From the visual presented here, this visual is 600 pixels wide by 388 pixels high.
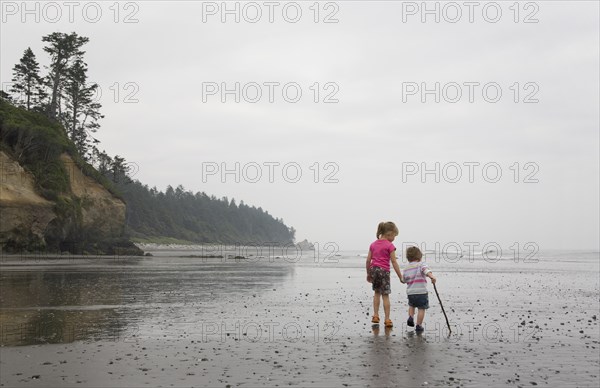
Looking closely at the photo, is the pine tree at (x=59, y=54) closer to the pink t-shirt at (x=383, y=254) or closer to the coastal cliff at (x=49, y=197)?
the coastal cliff at (x=49, y=197)

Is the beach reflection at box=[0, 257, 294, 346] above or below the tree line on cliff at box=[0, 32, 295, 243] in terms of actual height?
below

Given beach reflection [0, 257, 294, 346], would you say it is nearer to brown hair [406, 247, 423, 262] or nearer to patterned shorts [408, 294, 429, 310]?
patterned shorts [408, 294, 429, 310]

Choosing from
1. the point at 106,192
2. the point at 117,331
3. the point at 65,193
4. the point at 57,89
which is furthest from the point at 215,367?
the point at 57,89

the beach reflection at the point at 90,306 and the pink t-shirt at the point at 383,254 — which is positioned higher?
the pink t-shirt at the point at 383,254

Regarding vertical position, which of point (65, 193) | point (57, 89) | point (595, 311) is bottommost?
point (595, 311)

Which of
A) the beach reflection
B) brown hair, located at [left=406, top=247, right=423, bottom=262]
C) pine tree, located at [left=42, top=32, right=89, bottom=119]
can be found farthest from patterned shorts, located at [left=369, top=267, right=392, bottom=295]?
pine tree, located at [left=42, top=32, right=89, bottom=119]

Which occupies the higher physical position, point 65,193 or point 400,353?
point 65,193

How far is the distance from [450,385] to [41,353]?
622 centimetres

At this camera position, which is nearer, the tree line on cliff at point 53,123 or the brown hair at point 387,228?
the brown hair at point 387,228

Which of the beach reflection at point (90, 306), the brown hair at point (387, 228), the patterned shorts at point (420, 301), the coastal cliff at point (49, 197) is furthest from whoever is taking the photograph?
the coastal cliff at point (49, 197)

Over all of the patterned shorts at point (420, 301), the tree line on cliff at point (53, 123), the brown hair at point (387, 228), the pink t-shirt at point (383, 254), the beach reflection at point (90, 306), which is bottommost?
the beach reflection at point (90, 306)

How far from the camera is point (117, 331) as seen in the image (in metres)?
10.3

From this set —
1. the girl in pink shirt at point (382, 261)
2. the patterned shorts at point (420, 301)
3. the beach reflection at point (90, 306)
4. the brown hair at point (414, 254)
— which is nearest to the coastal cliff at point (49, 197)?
the beach reflection at point (90, 306)

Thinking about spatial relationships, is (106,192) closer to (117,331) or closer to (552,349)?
(117,331)
